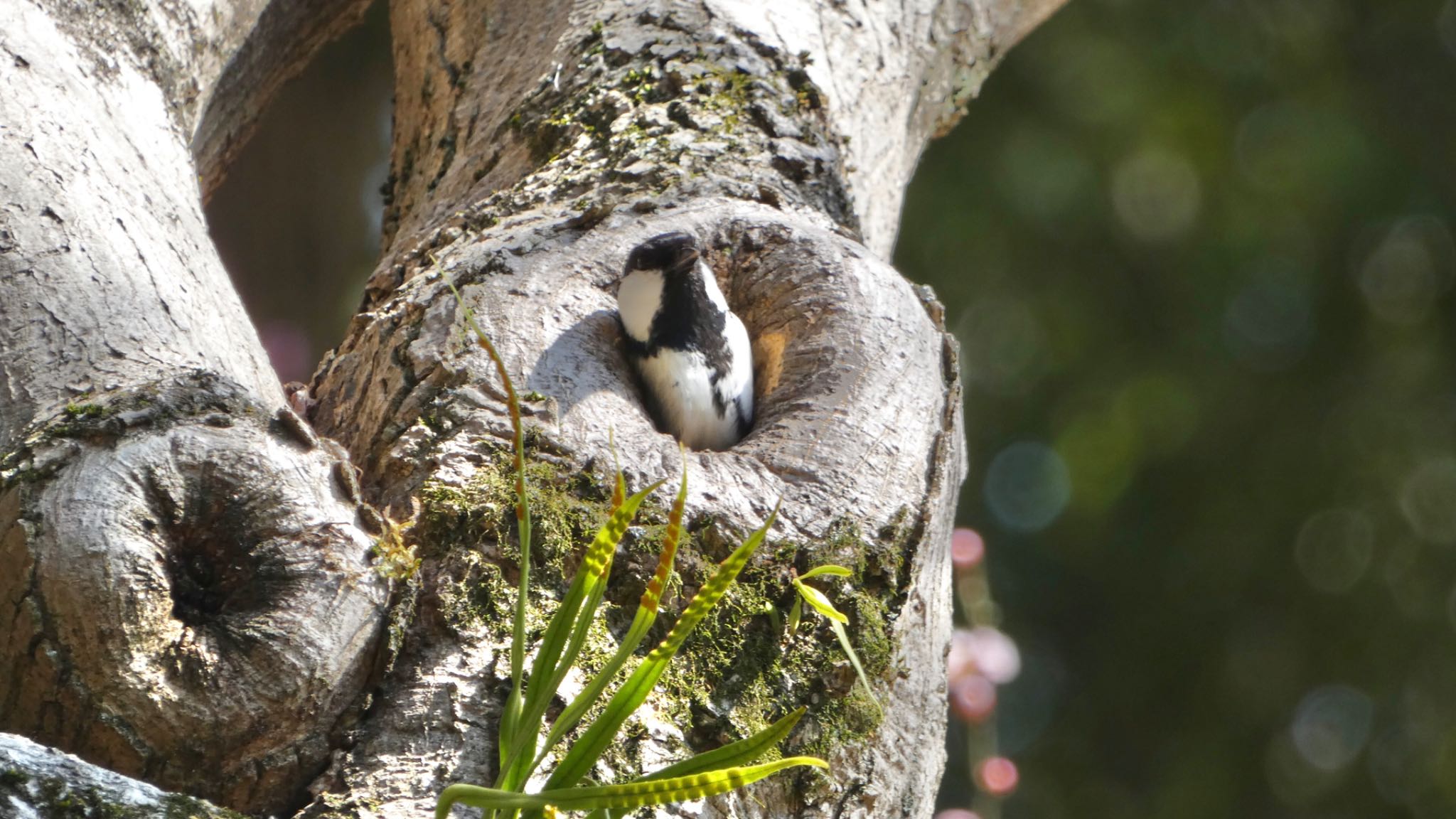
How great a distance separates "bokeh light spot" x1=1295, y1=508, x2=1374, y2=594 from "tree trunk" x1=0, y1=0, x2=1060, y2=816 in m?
3.86

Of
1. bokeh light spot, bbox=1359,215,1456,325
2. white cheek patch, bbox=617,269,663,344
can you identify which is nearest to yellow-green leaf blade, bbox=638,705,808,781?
white cheek patch, bbox=617,269,663,344

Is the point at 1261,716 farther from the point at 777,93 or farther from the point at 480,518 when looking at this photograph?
the point at 480,518

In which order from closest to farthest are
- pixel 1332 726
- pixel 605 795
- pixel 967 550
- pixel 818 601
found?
1. pixel 605 795
2. pixel 818 601
3. pixel 967 550
4. pixel 1332 726

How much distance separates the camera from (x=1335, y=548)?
18.5 ft

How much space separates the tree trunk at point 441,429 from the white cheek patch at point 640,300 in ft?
0.18

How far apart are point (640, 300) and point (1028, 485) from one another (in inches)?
168

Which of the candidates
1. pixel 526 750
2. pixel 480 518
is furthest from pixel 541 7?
pixel 526 750

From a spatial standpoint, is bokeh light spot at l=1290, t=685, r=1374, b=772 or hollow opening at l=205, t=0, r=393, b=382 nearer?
hollow opening at l=205, t=0, r=393, b=382

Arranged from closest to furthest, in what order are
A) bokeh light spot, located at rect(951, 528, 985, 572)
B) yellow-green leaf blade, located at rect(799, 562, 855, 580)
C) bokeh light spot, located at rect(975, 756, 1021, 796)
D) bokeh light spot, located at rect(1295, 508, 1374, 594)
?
yellow-green leaf blade, located at rect(799, 562, 855, 580) → bokeh light spot, located at rect(975, 756, 1021, 796) → bokeh light spot, located at rect(951, 528, 985, 572) → bokeh light spot, located at rect(1295, 508, 1374, 594)

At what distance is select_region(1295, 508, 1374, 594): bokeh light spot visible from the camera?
559 centimetres

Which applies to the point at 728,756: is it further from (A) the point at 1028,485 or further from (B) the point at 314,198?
(A) the point at 1028,485

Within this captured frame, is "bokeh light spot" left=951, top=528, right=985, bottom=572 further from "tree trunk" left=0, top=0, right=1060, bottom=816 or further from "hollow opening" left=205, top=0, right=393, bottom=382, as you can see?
"hollow opening" left=205, top=0, right=393, bottom=382

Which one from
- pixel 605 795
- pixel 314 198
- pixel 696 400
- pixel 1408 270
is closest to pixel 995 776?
pixel 696 400

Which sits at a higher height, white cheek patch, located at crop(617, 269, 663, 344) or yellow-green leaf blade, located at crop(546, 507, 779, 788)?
white cheek patch, located at crop(617, 269, 663, 344)
